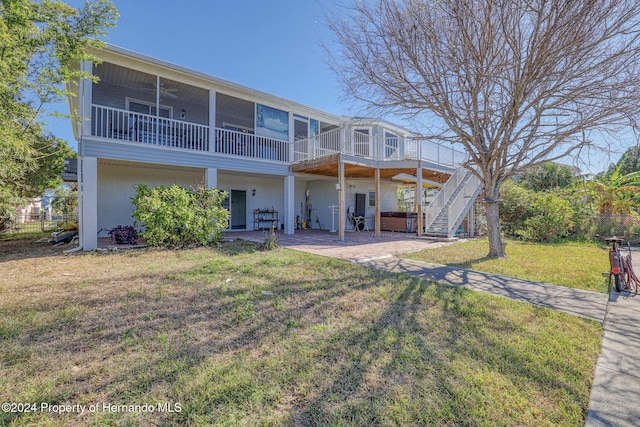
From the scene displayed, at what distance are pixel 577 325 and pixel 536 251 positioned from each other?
6217 mm

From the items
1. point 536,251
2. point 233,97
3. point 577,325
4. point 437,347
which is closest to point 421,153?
point 536,251

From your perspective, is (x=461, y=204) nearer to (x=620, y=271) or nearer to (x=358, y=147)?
(x=358, y=147)

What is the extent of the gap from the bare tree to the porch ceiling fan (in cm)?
706

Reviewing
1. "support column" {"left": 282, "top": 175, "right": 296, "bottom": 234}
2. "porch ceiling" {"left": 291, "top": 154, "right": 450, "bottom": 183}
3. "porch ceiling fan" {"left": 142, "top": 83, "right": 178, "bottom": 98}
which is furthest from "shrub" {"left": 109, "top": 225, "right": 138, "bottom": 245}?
"porch ceiling" {"left": 291, "top": 154, "right": 450, "bottom": 183}

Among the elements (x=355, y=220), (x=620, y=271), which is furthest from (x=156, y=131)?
(x=620, y=271)

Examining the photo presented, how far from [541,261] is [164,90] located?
1351 cm

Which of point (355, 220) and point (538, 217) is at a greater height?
point (538, 217)

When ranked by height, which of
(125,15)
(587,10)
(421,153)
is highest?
(125,15)

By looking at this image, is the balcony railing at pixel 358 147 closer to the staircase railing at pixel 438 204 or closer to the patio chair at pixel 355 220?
the staircase railing at pixel 438 204

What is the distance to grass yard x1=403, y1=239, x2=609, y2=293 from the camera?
5.42 metres

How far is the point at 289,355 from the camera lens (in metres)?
2.67

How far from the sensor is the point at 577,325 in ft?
11.0

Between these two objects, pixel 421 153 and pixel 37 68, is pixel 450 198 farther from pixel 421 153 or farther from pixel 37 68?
pixel 37 68

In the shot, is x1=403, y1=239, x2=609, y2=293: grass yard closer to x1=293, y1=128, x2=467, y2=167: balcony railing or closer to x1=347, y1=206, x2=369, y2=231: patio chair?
x1=293, y1=128, x2=467, y2=167: balcony railing
